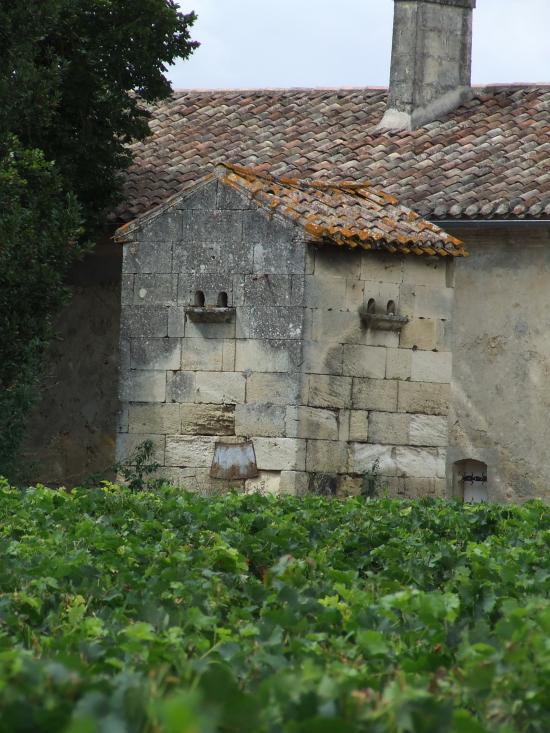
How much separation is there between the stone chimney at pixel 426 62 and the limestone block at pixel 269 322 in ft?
21.8

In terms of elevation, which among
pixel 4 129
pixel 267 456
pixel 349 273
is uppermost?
pixel 4 129

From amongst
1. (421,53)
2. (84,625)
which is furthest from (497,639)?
(421,53)

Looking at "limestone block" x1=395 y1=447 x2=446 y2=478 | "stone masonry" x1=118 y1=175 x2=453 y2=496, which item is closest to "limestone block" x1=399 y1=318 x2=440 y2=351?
"stone masonry" x1=118 y1=175 x2=453 y2=496

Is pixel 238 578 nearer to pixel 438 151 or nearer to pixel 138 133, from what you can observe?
pixel 138 133

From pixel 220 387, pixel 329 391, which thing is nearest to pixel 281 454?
pixel 329 391

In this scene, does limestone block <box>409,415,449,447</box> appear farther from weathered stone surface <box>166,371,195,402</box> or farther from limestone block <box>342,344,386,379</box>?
weathered stone surface <box>166,371,195,402</box>

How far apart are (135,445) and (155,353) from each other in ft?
2.55

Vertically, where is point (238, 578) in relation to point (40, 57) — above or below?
below

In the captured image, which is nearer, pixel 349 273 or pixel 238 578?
pixel 238 578

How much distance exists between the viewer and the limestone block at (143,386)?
1250cm

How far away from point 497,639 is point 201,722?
190 centimetres

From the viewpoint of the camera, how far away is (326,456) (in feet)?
39.7

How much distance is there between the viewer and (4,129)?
14125mm

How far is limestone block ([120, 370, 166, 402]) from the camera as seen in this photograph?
41.0ft
